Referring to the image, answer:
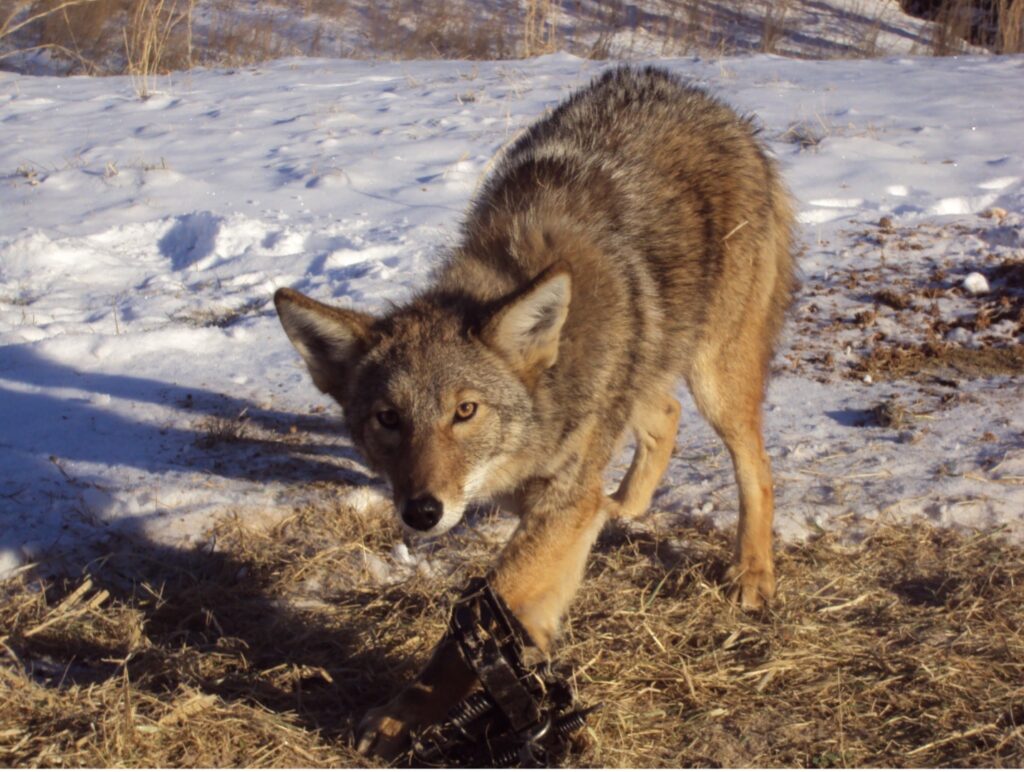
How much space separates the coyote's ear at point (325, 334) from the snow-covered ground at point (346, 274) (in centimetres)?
106

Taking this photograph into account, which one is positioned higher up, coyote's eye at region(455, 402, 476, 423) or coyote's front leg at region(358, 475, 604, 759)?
coyote's eye at region(455, 402, 476, 423)

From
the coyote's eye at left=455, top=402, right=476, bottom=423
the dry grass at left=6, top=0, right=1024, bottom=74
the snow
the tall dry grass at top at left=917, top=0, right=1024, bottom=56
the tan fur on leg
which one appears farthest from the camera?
the dry grass at left=6, top=0, right=1024, bottom=74

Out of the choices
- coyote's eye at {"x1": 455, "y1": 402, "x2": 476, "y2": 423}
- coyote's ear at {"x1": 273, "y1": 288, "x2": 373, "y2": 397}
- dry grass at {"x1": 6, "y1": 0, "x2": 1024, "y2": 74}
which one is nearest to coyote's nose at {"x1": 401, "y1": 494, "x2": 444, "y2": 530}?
coyote's eye at {"x1": 455, "y1": 402, "x2": 476, "y2": 423}

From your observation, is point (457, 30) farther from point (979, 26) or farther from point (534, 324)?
point (534, 324)

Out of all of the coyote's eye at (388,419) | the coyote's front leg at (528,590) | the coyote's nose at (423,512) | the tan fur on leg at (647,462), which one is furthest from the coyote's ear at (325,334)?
the tan fur on leg at (647,462)

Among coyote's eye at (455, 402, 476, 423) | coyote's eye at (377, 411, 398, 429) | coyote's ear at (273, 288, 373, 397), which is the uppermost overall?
coyote's ear at (273, 288, 373, 397)

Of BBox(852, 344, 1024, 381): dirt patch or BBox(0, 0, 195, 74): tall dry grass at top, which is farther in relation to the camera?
BBox(0, 0, 195, 74): tall dry grass at top

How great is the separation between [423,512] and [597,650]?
931mm

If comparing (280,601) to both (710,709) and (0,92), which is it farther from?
(0,92)

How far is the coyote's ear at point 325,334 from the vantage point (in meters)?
3.46

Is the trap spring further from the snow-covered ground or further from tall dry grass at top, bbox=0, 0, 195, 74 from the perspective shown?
tall dry grass at top, bbox=0, 0, 195, 74

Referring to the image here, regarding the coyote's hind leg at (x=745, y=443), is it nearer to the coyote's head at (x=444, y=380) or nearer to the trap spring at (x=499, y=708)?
the coyote's head at (x=444, y=380)

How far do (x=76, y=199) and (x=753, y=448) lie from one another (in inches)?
231

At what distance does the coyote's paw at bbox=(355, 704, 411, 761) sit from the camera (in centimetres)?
304
